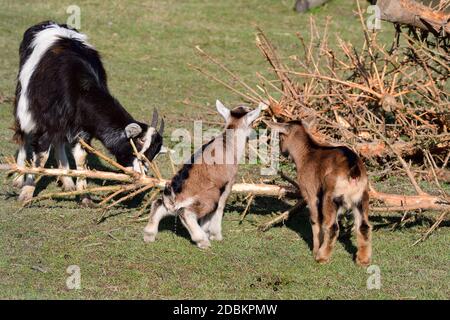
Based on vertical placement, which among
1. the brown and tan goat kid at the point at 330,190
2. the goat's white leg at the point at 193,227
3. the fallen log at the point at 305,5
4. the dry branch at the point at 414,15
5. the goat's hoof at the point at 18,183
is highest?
the dry branch at the point at 414,15

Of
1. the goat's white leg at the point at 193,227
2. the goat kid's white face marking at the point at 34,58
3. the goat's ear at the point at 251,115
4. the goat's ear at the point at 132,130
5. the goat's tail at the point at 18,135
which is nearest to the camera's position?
the goat's white leg at the point at 193,227

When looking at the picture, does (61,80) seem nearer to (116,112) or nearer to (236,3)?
(116,112)

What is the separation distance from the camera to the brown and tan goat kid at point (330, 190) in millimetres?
6492

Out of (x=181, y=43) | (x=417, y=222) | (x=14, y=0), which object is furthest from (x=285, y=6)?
(x=417, y=222)

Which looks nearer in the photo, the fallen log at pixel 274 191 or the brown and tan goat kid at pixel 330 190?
the brown and tan goat kid at pixel 330 190

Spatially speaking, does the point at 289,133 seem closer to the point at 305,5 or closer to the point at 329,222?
the point at 329,222

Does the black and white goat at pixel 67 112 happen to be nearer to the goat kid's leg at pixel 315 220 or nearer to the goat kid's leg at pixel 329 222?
the goat kid's leg at pixel 315 220

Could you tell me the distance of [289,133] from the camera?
743 cm

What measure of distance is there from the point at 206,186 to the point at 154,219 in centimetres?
54

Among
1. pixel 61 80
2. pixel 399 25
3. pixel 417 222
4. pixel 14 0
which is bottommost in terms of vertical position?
pixel 14 0

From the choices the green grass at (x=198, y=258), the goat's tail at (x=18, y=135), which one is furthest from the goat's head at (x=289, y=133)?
the goat's tail at (x=18, y=135)

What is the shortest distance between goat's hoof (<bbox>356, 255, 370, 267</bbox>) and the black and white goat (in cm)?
243

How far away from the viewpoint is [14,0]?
59.5ft

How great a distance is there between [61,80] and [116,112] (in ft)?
2.31
